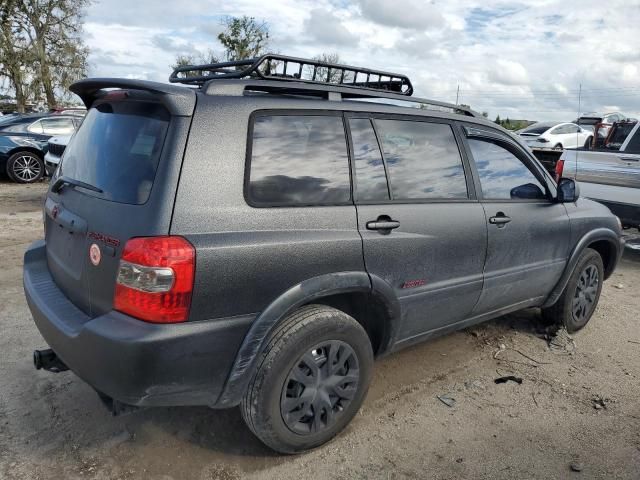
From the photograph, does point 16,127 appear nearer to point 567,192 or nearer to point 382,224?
point 382,224

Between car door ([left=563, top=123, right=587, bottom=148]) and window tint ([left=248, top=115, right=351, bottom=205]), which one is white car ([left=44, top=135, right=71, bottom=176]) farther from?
car door ([left=563, top=123, right=587, bottom=148])

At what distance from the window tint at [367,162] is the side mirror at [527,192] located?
1.30 m

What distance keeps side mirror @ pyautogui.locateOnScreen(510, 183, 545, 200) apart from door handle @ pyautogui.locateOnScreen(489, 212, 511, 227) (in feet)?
0.90

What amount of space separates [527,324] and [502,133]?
186 cm

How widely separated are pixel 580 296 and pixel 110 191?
3829 mm

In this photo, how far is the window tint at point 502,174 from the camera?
3.57 metres

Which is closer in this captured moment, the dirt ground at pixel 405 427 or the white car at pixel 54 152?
the dirt ground at pixel 405 427

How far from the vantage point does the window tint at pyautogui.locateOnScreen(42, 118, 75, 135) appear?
1230cm

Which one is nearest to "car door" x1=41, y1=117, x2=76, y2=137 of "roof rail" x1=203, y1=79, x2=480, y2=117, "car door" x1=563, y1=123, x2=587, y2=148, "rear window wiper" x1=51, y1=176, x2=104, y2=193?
"rear window wiper" x1=51, y1=176, x2=104, y2=193

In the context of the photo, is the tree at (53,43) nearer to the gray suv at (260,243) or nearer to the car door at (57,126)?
the car door at (57,126)

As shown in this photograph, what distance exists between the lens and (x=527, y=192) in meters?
3.88

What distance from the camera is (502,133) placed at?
3.77 m

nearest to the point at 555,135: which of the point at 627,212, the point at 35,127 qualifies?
the point at 627,212

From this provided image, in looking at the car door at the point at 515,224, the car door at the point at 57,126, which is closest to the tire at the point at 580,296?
the car door at the point at 515,224
